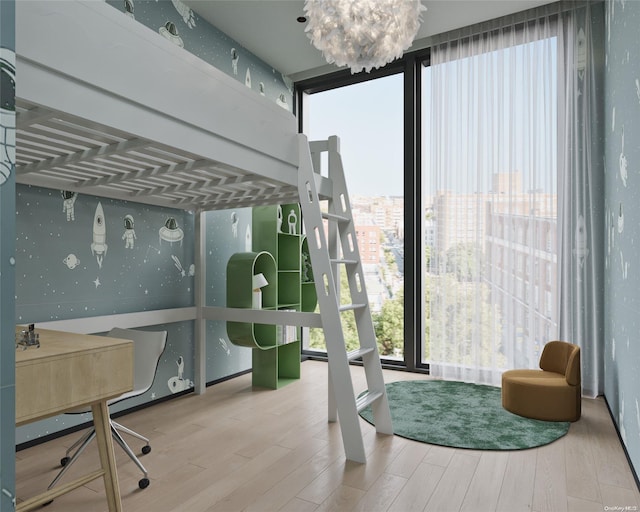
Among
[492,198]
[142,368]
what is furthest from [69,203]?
[492,198]

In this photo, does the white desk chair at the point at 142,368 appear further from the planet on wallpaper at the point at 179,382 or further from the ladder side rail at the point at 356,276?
the ladder side rail at the point at 356,276

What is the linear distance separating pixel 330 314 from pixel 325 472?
78 centimetres

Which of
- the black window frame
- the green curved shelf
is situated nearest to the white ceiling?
the black window frame

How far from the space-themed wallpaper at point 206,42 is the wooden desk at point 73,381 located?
2401 mm

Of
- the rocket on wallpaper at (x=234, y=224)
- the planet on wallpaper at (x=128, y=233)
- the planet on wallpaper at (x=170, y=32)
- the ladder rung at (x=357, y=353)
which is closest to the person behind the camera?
the ladder rung at (x=357, y=353)

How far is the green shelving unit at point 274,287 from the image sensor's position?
3523 millimetres

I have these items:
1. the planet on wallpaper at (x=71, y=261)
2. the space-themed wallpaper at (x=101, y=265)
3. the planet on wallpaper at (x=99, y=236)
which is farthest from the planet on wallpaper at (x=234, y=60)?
the planet on wallpaper at (x=71, y=261)

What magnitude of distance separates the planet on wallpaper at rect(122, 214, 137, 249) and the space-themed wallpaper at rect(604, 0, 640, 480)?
9.92 feet

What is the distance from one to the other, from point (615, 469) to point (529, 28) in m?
3.21

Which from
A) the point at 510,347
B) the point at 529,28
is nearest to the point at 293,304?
the point at 510,347

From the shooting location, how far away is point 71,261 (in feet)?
8.80

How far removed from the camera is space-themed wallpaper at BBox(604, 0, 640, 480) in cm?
212

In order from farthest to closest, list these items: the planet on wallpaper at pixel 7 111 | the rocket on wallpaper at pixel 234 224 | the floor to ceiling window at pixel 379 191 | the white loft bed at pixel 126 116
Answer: the floor to ceiling window at pixel 379 191 < the rocket on wallpaper at pixel 234 224 < the white loft bed at pixel 126 116 < the planet on wallpaper at pixel 7 111

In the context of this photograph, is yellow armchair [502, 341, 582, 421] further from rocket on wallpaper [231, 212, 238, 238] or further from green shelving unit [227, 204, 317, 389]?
rocket on wallpaper [231, 212, 238, 238]
